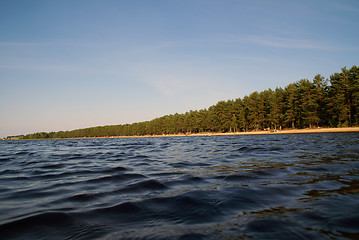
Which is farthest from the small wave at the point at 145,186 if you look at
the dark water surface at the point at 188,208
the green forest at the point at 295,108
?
the green forest at the point at 295,108

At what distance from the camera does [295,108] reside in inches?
2443

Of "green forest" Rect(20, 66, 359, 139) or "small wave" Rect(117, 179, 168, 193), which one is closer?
"small wave" Rect(117, 179, 168, 193)

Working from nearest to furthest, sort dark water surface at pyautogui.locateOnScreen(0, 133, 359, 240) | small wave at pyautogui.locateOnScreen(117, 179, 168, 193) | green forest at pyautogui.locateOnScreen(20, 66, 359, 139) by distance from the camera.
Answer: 1. dark water surface at pyautogui.locateOnScreen(0, 133, 359, 240)
2. small wave at pyautogui.locateOnScreen(117, 179, 168, 193)
3. green forest at pyautogui.locateOnScreen(20, 66, 359, 139)

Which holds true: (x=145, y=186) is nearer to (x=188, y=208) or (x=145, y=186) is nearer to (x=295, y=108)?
(x=188, y=208)

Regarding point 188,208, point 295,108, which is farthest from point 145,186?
point 295,108

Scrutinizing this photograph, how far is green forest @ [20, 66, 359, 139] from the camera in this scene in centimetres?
4997

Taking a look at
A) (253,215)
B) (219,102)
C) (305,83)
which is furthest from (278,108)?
(253,215)

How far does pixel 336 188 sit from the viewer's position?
394 cm

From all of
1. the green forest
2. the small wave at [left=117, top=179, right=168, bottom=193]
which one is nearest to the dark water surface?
the small wave at [left=117, top=179, right=168, bottom=193]

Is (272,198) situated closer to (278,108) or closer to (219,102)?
(278,108)

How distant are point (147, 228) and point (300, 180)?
413cm

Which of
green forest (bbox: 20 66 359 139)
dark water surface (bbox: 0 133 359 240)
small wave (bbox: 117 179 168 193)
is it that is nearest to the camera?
dark water surface (bbox: 0 133 359 240)

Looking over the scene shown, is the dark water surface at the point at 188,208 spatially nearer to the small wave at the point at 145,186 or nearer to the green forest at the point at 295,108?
the small wave at the point at 145,186

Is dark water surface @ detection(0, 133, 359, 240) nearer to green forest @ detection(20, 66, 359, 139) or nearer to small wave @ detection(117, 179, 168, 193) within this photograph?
small wave @ detection(117, 179, 168, 193)
